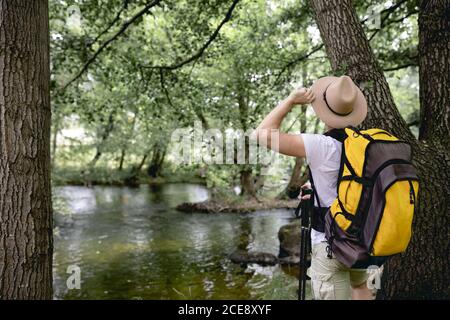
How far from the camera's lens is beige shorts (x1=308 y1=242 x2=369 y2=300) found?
2635 mm

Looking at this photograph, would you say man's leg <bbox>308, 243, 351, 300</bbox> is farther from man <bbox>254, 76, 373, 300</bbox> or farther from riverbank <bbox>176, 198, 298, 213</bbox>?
riverbank <bbox>176, 198, 298, 213</bbox>

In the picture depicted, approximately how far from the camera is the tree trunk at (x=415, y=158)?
3.56 metres

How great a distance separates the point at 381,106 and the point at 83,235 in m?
12.9

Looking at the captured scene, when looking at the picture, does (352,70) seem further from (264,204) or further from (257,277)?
(264,204)

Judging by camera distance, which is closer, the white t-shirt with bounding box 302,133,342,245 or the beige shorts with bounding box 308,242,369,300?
the white t-shirt with bounding box 302,133,342,245

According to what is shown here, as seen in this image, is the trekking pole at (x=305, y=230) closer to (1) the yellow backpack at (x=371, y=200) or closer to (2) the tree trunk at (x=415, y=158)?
(1) the yellow backpack at (x=371, y=200)

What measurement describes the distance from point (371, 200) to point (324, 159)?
1.39ft

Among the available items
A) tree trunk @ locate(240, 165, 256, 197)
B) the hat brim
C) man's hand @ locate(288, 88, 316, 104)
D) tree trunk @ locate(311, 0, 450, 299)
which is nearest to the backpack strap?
the hat brim

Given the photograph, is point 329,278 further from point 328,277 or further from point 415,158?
point 415,158

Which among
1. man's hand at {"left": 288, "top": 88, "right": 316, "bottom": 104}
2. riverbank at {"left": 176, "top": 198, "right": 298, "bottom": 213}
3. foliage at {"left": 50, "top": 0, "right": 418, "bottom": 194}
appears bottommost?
riverbank at {"left": 176, "top": 198, "right": 298, "bottom": 213}

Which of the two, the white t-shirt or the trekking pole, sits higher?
the white t-shirt
